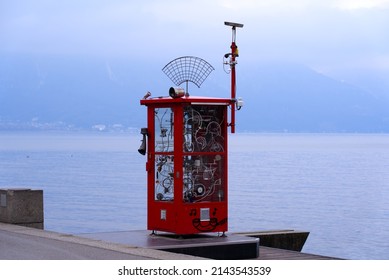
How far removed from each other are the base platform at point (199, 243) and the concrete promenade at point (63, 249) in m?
Result: 0.65

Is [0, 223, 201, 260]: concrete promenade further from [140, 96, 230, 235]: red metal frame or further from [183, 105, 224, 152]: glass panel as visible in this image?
[183, 105, 224, 152]: glass panel

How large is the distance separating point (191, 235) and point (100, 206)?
40387 millimetres

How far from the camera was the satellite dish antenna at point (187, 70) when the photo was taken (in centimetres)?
1600

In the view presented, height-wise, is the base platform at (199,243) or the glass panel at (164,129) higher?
the glass panel at (164,129)

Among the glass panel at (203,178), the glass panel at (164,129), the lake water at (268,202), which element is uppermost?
the glass panel at (164,129)

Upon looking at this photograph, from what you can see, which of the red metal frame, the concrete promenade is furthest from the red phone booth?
the concrete promenade

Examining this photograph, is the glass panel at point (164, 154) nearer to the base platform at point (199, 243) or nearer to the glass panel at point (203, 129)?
the glass panel at point (203, 129)

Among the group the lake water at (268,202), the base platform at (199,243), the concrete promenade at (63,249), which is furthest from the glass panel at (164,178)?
the lake water at (268,202)

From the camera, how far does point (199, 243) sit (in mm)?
14305

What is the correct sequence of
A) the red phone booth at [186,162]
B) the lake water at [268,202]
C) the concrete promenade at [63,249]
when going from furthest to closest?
1. the lake water at [268,202]
2. the red phone booth at [186,162]
3. the concrete promenade at [63,249]

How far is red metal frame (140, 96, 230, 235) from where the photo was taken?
48.3 feet

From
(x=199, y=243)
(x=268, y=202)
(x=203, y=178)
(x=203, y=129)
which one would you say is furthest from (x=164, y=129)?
(x=268, y=202)

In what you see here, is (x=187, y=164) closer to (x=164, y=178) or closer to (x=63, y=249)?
(x=164, y=178)

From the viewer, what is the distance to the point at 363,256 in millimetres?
35250
